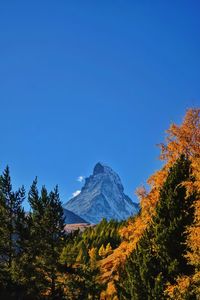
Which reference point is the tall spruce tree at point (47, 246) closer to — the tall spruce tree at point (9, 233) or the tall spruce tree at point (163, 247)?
the tall spruce tree at point (9, 233)

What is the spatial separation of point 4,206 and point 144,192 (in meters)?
23.0

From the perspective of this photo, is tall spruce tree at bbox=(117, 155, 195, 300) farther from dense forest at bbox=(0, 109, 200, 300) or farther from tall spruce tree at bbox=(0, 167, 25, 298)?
tall spruce tree at bbox=(0, 167, 25, 298)

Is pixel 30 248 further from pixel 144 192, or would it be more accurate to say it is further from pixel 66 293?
pixel 144 192

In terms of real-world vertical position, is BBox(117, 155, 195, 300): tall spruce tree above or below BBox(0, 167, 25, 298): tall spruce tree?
below

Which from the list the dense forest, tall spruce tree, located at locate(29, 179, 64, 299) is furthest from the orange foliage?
tall spruce tree, located at locate(29, 179, 64, 299)

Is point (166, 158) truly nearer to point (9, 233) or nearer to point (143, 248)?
point (143, 248)

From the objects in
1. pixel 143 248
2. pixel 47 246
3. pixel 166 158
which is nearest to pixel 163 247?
pixel 143 248

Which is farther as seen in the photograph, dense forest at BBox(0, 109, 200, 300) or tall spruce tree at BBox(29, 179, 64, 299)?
tall spruce tree at BBox(29, 179, 64, 299)

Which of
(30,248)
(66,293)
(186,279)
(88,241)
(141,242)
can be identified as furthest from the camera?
(88,241)

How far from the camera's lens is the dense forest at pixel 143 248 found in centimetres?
2292

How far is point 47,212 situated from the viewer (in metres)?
43.3

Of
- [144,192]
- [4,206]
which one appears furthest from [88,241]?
[144,192]

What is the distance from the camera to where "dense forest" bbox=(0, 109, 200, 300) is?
22.9m

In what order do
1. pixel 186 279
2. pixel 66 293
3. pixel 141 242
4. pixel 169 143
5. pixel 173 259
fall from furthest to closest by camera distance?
pixel 66 293 < pixel 169 143 < pixel 141 242 < pixel 173 259 < pixel 186 279
